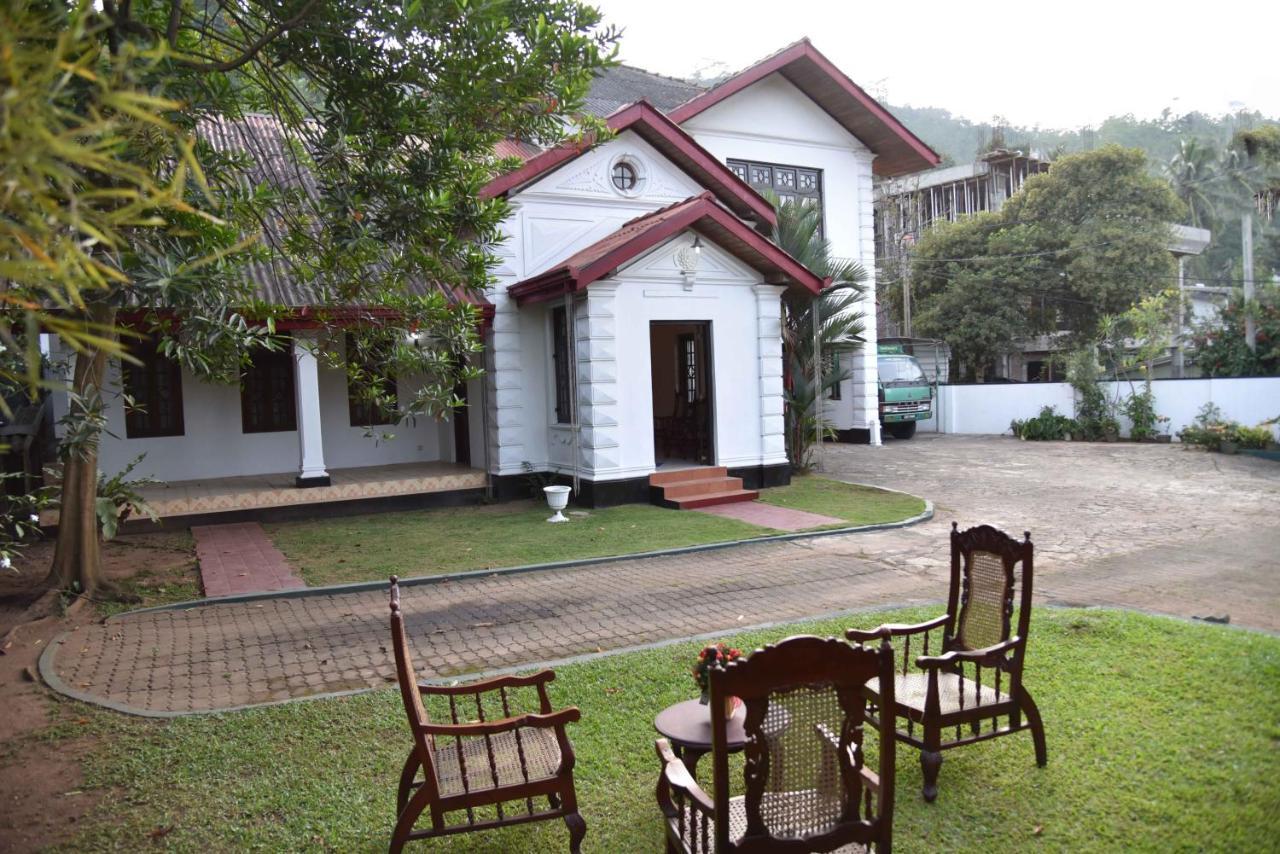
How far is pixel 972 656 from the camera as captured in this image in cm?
416

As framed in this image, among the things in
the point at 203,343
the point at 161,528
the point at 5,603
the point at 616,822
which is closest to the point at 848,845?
the point at 616,822

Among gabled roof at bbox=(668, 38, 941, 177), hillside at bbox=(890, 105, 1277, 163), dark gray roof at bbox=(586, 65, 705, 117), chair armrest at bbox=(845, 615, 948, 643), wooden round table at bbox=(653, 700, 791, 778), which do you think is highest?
hillside at bbox=(890, 105, 1277, 163)

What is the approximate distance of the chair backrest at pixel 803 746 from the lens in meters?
2.86

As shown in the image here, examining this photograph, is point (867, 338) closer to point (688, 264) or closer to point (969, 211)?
point (688, 264)

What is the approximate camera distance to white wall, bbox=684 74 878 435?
1967 cm

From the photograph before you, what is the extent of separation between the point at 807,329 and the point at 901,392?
31.8 feet

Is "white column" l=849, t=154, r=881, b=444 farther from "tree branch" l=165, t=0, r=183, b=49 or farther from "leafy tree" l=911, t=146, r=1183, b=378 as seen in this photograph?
"tree branch" l=165, t=0, r=183, b=49

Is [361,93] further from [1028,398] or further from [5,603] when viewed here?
[1028,398]

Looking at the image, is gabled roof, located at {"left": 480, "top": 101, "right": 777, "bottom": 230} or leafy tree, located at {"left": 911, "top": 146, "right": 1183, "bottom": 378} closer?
gabled roof, located at {"left": 480, "top": 101, "right": 777, "bottom": 230}

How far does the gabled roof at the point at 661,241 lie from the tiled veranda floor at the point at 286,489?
10.6 ft

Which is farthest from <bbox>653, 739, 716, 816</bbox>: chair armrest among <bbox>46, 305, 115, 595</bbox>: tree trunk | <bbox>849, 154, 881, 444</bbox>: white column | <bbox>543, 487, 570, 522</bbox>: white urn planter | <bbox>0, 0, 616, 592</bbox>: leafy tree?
<bbox>849, 154, 881, 444</bbox>: white column

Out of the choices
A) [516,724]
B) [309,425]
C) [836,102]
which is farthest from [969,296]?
[516,724]

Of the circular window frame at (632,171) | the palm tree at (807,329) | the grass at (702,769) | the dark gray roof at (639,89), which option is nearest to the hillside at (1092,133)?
the dark gray roof at (639,89)

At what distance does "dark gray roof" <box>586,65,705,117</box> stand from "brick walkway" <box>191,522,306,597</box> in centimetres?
1287
